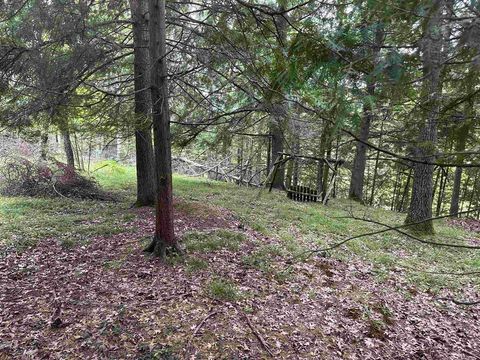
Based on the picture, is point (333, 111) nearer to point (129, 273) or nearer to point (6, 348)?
point (129, 273)

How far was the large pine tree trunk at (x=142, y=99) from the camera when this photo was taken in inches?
291

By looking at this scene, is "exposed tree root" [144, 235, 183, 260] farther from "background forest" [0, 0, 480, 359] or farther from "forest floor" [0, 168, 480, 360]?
"forest floor" [0, 168, 480, 360]

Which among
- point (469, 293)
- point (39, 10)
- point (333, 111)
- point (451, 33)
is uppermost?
point (39, 10)

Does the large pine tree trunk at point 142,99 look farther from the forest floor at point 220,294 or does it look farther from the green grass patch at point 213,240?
the green grass patch at point 213,240

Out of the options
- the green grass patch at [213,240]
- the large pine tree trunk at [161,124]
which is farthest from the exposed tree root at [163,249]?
the green grass patch at [213,240]

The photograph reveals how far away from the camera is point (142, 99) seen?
7.83 metres

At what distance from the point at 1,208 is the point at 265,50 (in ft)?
22.9

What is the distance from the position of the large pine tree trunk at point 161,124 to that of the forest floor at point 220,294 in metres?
0.52

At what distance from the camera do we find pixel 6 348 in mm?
3502

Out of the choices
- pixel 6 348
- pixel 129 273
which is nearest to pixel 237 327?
pixel 129 273

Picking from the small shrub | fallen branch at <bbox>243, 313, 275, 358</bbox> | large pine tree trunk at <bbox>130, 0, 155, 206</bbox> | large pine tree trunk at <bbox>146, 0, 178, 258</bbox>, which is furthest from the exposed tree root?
the small shrub

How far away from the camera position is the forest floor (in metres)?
Answer: 3.82

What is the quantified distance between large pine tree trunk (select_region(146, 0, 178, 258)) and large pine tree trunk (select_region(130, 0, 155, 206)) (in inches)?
54.0

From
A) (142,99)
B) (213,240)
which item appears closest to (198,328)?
(213,240)
